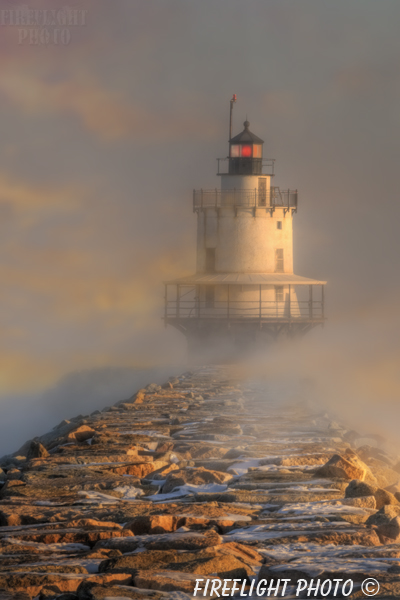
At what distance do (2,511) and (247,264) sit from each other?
112 feet

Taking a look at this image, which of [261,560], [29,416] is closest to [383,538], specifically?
[261,560]

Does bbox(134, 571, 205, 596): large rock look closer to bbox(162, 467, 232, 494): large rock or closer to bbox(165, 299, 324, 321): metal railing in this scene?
bbox(162, 467, 232, 494): large rock

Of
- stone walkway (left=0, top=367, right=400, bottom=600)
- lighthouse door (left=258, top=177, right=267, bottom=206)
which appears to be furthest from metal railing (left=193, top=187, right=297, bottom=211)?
stone walkway (left=0, top=367, right=400, bottom=600)

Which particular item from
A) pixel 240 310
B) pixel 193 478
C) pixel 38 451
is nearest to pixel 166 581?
pixel 193 478

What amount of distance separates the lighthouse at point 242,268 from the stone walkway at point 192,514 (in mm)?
27122

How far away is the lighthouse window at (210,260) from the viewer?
41281 millimetres

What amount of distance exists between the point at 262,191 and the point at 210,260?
12.0 feet

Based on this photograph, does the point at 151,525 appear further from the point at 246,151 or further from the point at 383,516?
the point at 246,151

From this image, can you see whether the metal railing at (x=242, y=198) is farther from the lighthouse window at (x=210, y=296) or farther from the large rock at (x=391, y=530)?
the large rock at (x=391, y=530)

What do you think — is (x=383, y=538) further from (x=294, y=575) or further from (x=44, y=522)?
(x=44, y=522)

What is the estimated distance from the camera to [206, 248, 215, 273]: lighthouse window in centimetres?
4128

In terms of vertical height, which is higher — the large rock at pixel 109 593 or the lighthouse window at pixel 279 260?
the lighthouse window at pixel 279 260

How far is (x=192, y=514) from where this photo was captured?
6.71 meters

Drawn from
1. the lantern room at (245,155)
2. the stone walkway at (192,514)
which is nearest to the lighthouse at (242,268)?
the lantern room at (245,155)
